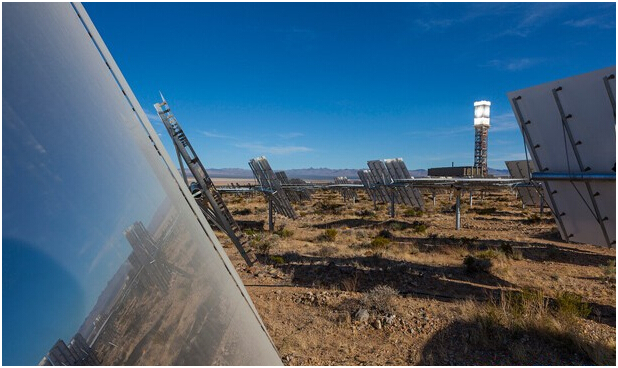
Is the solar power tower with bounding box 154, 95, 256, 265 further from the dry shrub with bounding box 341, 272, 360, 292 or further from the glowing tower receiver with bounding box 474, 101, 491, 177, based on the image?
the glowing tower receiver with bounding box 474, 101, 491, 177

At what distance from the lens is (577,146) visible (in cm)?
802

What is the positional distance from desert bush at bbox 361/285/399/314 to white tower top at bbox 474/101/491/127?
48.1 meters

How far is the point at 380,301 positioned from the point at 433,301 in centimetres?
161

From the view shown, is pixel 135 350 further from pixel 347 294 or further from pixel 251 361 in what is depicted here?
pixel 347 294

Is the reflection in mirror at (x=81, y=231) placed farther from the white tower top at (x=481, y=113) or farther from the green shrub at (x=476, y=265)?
the white tower top at (x=481, y=113)

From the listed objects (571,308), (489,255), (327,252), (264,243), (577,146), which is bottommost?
(571,308)

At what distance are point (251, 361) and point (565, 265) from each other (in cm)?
1534

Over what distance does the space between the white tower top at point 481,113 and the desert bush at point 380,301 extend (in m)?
48.1

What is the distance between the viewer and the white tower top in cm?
5112

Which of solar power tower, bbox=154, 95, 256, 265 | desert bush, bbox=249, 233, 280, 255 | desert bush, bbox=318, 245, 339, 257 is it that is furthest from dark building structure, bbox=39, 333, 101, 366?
desert bush, bbox=249, 233, 280, 255

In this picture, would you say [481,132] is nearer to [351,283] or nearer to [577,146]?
[351,283]

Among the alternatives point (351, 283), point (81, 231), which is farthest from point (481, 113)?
point (81, 231)

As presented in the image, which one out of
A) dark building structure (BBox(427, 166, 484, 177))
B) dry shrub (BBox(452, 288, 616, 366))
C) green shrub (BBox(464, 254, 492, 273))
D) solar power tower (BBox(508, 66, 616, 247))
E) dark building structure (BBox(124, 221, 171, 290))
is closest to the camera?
dark building structure (BBox(124, 221, 171, 290))

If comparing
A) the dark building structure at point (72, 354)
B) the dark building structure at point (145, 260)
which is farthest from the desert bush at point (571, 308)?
the dark building structure at point (72, 354)
